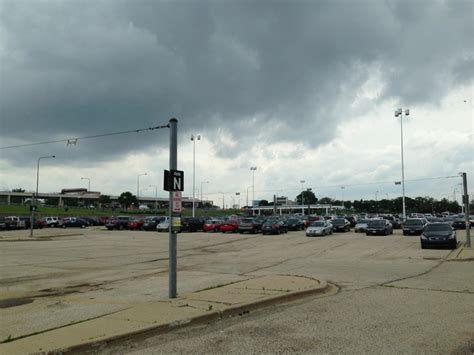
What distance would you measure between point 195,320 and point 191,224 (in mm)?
41122

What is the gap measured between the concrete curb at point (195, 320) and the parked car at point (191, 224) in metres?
37.7

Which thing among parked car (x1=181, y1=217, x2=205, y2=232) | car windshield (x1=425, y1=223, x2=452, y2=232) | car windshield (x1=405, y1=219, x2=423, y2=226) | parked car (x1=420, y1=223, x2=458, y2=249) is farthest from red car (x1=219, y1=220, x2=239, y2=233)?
parked car (x1=420, y1=223, x2=458, y2=249)

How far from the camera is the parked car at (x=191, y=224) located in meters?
47.8

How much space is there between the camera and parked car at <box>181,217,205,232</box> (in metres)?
47.8

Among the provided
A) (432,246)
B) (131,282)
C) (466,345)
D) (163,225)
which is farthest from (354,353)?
(163,225)

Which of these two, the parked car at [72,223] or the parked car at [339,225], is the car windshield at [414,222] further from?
the parked car at [72,223]

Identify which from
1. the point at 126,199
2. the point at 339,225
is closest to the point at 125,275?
the point at 339,225

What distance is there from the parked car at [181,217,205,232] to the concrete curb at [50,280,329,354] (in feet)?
124

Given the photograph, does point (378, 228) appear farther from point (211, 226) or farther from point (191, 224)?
point (191, 224)

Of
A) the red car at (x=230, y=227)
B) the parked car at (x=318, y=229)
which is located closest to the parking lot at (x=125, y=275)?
the parked car at (x=318, y=229)

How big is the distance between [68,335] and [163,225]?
40.8 metres

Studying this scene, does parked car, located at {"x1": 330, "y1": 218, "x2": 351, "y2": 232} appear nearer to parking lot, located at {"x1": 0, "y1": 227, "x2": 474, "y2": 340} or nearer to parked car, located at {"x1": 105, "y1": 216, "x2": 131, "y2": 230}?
parking lot, located at {"x1": 0, "y1": 227, "x2": 474, "y2": 340}

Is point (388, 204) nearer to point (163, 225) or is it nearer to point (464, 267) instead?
point (163, 225)

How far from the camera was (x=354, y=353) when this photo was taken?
19.3 ft
